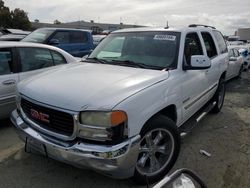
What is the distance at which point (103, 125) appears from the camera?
2.85m

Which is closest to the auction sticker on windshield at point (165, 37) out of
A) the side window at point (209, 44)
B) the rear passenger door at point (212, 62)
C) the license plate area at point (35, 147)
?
the rear passenger door at point (212, 62)

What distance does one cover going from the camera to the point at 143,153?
3.45 meters

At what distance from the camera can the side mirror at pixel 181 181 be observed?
1.68 meters

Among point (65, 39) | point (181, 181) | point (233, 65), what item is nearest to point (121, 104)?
point (181, 181)

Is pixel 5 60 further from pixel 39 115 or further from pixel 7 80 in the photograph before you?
pixel 39 115

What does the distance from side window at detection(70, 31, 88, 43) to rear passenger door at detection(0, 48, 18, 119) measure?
6089mm

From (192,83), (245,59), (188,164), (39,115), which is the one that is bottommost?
(188,164)

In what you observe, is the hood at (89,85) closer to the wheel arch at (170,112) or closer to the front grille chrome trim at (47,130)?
the front grille chrome trim at (47,130)

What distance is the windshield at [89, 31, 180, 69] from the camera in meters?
4.05

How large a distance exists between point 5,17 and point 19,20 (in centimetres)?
191

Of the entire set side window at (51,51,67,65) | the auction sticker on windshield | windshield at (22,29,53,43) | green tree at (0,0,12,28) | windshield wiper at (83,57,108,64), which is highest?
green tree at (0,0,12,28)

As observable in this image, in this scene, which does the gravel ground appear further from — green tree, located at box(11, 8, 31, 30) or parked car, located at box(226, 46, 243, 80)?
green tree, located at box(11, 8, 31, 30)

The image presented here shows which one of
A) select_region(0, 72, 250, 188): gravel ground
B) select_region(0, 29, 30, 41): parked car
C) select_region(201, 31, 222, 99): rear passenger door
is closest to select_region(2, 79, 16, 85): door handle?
select_region(0, 72, 250, 188): gravel ground

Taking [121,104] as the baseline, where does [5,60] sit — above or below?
above
